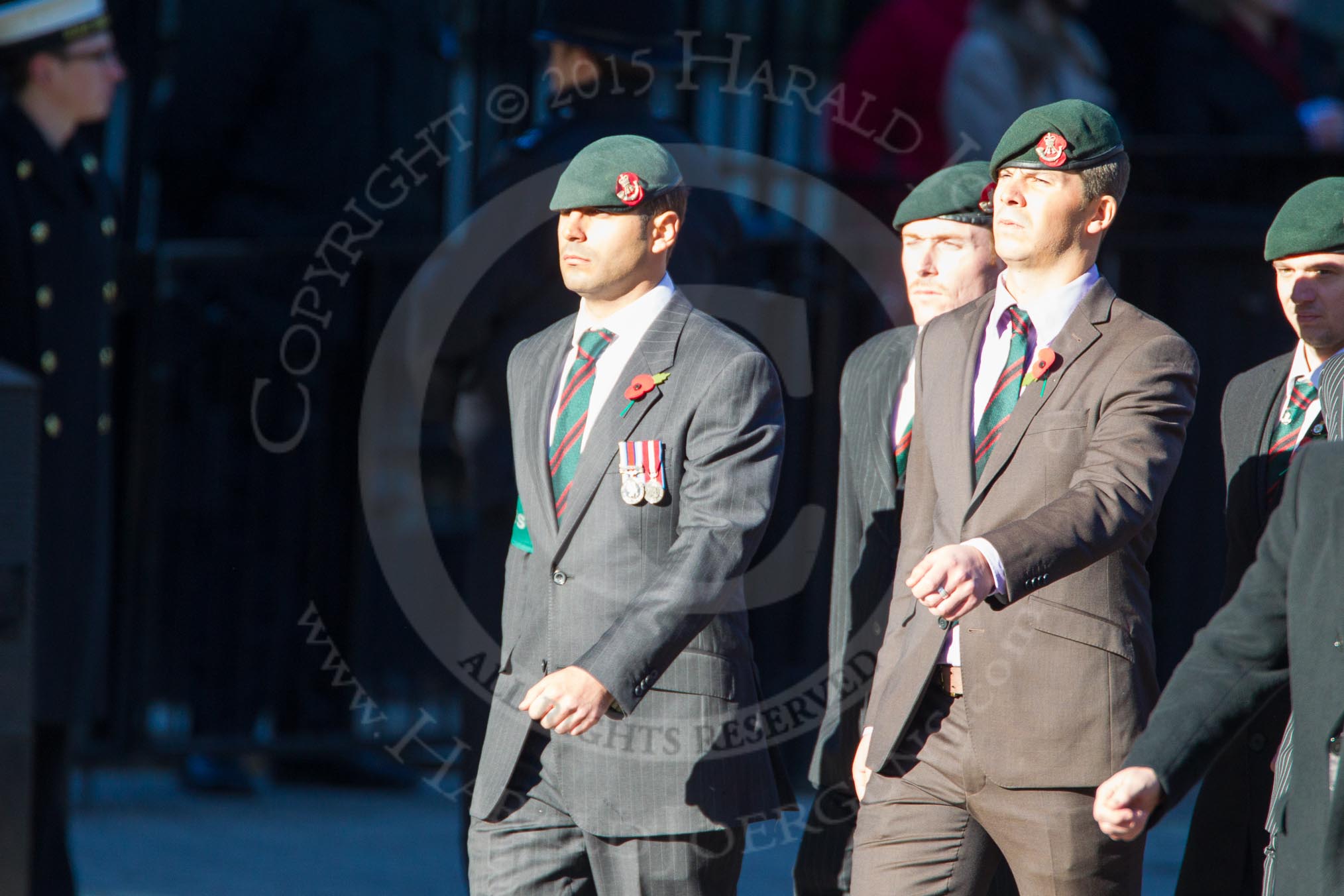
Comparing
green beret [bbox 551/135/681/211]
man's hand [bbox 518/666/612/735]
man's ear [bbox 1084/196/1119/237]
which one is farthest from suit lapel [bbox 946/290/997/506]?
man's hand [bbox 518/666/612/735]

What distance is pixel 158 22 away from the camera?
6902mm

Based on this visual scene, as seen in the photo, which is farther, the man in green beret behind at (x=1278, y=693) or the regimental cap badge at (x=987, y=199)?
the regimental cap badge at (x=987, y=199)

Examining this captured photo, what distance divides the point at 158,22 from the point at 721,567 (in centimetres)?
405

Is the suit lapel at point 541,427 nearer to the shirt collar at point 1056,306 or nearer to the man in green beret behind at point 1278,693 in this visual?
the shirt collar at point 1056,306

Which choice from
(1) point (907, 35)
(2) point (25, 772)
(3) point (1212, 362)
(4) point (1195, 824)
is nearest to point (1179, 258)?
(3) point (1212, 362)

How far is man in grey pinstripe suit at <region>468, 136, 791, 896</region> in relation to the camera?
3.80 m

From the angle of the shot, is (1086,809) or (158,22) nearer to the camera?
(1086,809)

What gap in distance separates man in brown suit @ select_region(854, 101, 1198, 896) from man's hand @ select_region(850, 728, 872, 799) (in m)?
0.08

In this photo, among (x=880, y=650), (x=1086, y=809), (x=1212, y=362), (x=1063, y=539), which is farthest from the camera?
(x=1212, y=362)

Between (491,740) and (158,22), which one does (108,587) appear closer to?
(158,22)

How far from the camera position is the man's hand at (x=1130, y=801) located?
3.02 m

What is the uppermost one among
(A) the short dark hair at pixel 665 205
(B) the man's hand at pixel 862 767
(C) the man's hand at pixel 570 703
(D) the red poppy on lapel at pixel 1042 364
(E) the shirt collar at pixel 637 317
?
(A) the short dark hair at pixel 665 205

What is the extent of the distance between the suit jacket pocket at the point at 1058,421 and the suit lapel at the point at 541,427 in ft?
3.04

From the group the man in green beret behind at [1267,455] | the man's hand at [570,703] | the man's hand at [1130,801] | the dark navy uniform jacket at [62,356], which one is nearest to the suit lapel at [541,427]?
the man's hand at [570,703]
